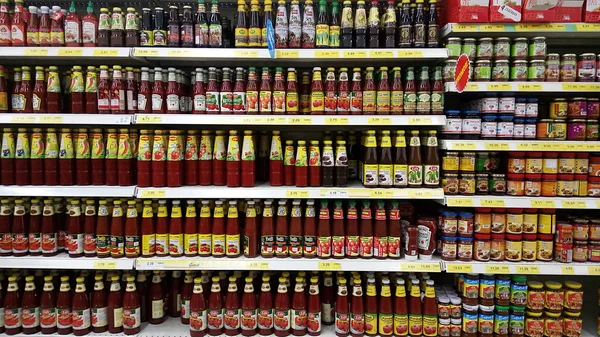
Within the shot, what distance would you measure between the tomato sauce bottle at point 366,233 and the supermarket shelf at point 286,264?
2.0 inches

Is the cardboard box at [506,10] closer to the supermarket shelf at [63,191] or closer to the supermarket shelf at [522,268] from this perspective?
the supermarket shelf at [522,268]

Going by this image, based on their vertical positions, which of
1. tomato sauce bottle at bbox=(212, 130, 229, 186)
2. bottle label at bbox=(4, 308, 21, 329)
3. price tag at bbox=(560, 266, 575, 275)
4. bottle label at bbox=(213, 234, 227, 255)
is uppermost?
tomato sauce bottle at bbox=(212, 130, 229, 186)

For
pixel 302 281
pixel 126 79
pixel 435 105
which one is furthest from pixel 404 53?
pixel 126 79

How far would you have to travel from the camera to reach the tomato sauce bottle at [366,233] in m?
2.34

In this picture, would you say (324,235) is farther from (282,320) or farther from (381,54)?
(381,54)

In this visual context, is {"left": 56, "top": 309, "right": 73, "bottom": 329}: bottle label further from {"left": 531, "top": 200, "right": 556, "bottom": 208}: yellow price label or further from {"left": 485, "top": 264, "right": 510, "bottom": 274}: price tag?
{"left": 531, "top": 200, "right": 556, "bottom": 208}: yellow price label

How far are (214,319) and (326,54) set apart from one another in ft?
5.88

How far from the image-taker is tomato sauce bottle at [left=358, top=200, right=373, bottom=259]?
92.0 inches

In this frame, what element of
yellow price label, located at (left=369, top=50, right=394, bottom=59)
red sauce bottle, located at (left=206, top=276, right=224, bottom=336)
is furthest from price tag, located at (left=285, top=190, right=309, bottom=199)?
yellow price label, located at (left=369, top=50, right=394, bottom=59)

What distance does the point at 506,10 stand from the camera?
2.26 meters

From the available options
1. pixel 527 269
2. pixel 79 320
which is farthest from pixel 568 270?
pixel 79 320

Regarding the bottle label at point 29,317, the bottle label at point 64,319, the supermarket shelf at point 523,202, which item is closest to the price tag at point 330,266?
the supermarket shelf at point 523,202

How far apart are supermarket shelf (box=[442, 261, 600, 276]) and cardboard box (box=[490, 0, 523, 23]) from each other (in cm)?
151

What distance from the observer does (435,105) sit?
2.30m
